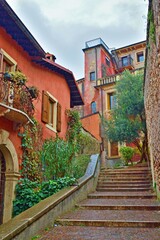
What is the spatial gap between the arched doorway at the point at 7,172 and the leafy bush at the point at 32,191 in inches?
7.4

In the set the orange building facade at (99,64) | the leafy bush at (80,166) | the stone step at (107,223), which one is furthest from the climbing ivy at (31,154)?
the orange building facade at (99,64)

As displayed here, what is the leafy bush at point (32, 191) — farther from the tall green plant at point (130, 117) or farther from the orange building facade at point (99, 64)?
the orange building facade at point (99, 64)

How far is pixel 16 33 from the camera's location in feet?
29.2

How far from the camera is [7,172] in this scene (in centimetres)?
783

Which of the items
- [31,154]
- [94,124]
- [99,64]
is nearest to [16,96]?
[31,154]

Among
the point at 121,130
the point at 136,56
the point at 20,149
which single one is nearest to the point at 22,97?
the point at 20,149

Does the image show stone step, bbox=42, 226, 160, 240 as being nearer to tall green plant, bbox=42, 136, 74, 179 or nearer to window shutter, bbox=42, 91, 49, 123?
tall green plant, bbox=42, 136, 74, 179

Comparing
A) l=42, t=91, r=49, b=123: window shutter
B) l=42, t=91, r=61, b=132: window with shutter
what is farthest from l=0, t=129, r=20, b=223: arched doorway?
l=42, t=91, r=61, b=132: window with shutter

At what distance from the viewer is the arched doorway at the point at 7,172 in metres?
7.52

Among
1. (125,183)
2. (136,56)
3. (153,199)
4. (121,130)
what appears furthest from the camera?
(136,56)

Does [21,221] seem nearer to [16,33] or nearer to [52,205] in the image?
[52,205]

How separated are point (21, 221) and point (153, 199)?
4472mm

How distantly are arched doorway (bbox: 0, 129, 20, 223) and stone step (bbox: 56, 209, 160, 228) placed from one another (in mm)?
2460

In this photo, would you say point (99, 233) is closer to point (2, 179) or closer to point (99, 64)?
point (2, 179)
